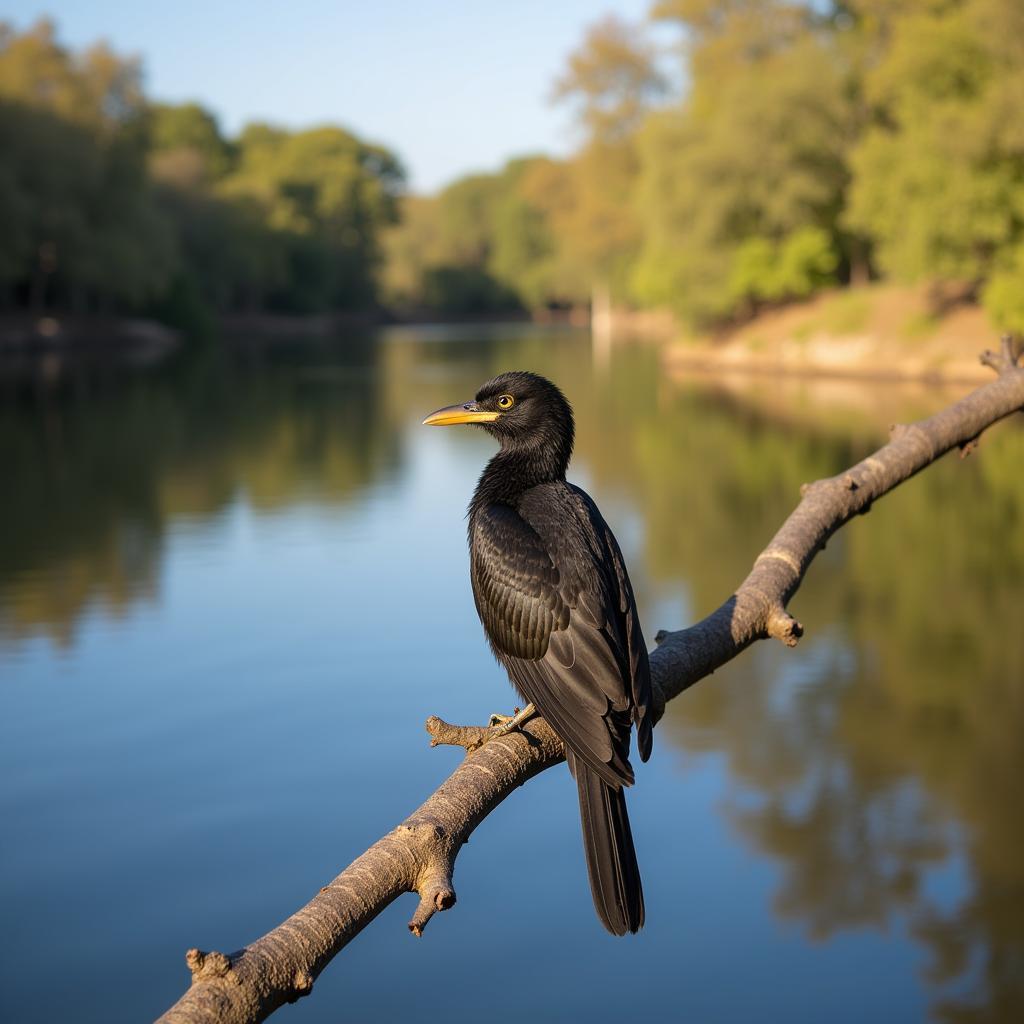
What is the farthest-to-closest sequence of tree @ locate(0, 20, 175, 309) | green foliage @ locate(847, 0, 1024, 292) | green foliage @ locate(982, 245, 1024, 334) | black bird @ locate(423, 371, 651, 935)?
tree @ locate(0, 20, 175, 309) < green foliage @ locate(982, 245, 1024, 334) < green foliage @ locate(847, 0, 1024, 292) < black bird @ locate(423, 371, 651, 935)

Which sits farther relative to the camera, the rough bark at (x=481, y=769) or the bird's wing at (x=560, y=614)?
the bird's wing at (x=560, y=614)

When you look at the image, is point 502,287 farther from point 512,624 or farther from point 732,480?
point 512,624

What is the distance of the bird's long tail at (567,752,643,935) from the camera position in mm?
2793

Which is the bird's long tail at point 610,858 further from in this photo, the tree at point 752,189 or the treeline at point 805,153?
the tree at point 752,189

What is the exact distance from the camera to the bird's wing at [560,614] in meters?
3.30

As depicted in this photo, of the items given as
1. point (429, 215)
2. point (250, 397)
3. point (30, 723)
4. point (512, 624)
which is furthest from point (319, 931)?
point (429, 215)

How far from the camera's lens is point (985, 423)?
412 centimetres

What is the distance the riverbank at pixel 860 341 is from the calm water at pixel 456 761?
13.9 meters

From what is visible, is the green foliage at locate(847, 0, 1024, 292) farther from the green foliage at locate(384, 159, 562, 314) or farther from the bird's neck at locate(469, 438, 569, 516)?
the green foliage at locate(384, 159, 562, 314)

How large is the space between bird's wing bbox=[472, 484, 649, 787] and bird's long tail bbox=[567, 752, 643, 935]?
128 mm

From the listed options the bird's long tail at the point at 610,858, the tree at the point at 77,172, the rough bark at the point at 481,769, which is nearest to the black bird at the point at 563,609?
the bird's long tail at the point at 610,858

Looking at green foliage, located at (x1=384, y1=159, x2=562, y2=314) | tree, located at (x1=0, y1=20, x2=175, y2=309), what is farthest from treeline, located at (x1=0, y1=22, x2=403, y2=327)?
green foliage, located at (x1=384, y1=159, x2=562, y2=314)

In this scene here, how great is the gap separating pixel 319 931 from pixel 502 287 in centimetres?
11622

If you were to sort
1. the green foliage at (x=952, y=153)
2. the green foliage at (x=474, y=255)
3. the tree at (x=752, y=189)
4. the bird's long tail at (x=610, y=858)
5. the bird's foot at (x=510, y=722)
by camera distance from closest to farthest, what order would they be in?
the bird's long tail at (x=610, y=858)
the bird's foot at (x=510, y=722)
the green foliage at (x=952, y=153)
the tree at (x=752, y=189)
the green foliage at (x=474, y=255)
